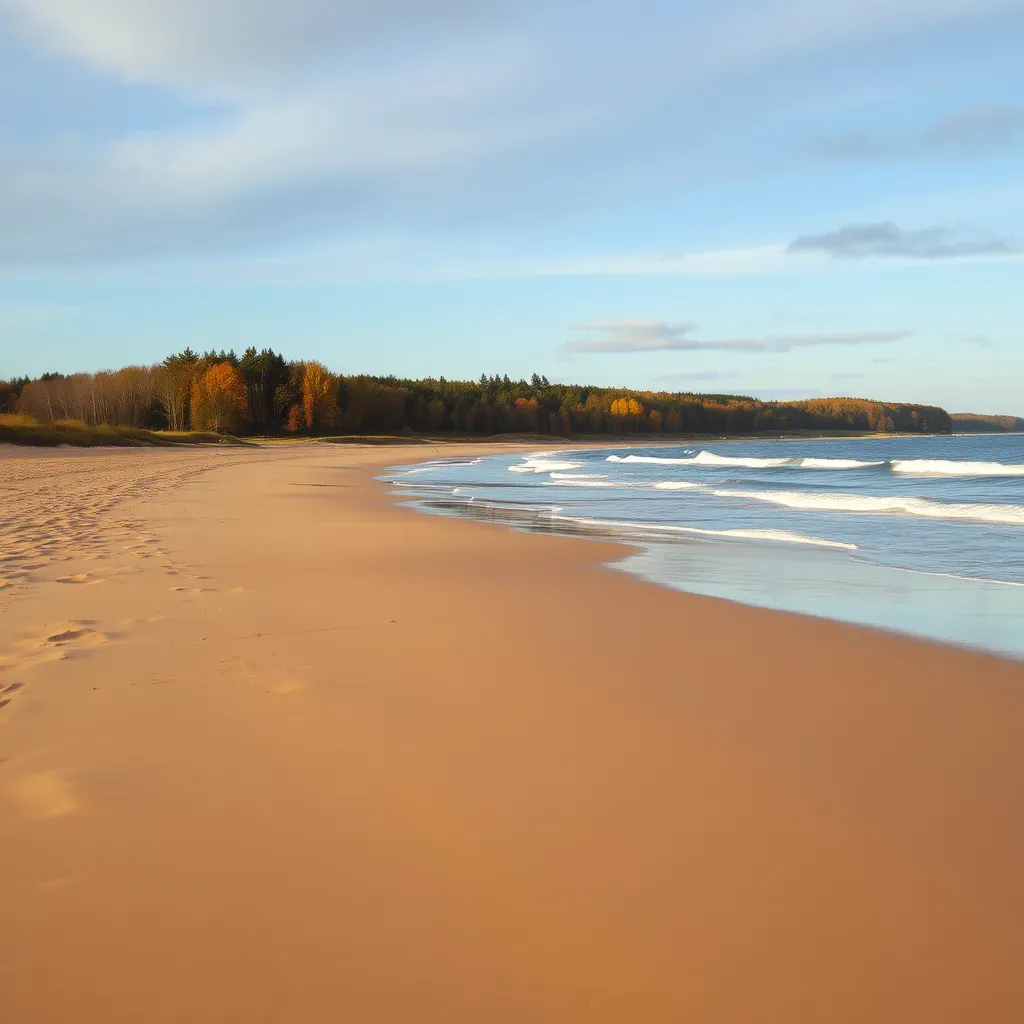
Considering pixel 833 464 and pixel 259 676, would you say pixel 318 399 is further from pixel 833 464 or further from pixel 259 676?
pixel 259 676

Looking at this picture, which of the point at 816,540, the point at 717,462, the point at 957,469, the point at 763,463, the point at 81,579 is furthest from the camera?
the point at 717,462

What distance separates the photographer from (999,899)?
110 inches

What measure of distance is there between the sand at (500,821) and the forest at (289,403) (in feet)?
196

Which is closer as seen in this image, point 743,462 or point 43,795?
point 43,795

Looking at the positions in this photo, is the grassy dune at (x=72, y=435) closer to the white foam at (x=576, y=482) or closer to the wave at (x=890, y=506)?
the white foam at (x=576, y=482)

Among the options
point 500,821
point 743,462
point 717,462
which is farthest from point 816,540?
point 717,462

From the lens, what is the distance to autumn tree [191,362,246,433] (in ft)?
268

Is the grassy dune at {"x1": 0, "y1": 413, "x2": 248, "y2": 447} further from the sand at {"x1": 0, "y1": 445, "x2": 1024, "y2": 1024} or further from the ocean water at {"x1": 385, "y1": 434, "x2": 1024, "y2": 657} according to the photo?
the sand at {"x1": 0, "y1": 445, "x2": 1024, "y2": 1024}

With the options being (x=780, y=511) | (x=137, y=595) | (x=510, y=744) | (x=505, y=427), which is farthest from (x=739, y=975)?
(x=505, y=427)

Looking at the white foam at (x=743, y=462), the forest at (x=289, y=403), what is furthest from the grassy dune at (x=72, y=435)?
the white foam at (x=743, y=462)

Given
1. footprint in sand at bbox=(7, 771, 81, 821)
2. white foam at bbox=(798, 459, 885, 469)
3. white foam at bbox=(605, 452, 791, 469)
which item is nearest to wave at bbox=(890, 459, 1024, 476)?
white foam at bbox=(798, 459, 885, 469)

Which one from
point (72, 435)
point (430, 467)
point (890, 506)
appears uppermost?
point (72, 435)

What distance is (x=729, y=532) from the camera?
47.2ft

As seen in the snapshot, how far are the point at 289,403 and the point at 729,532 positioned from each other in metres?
84.1
